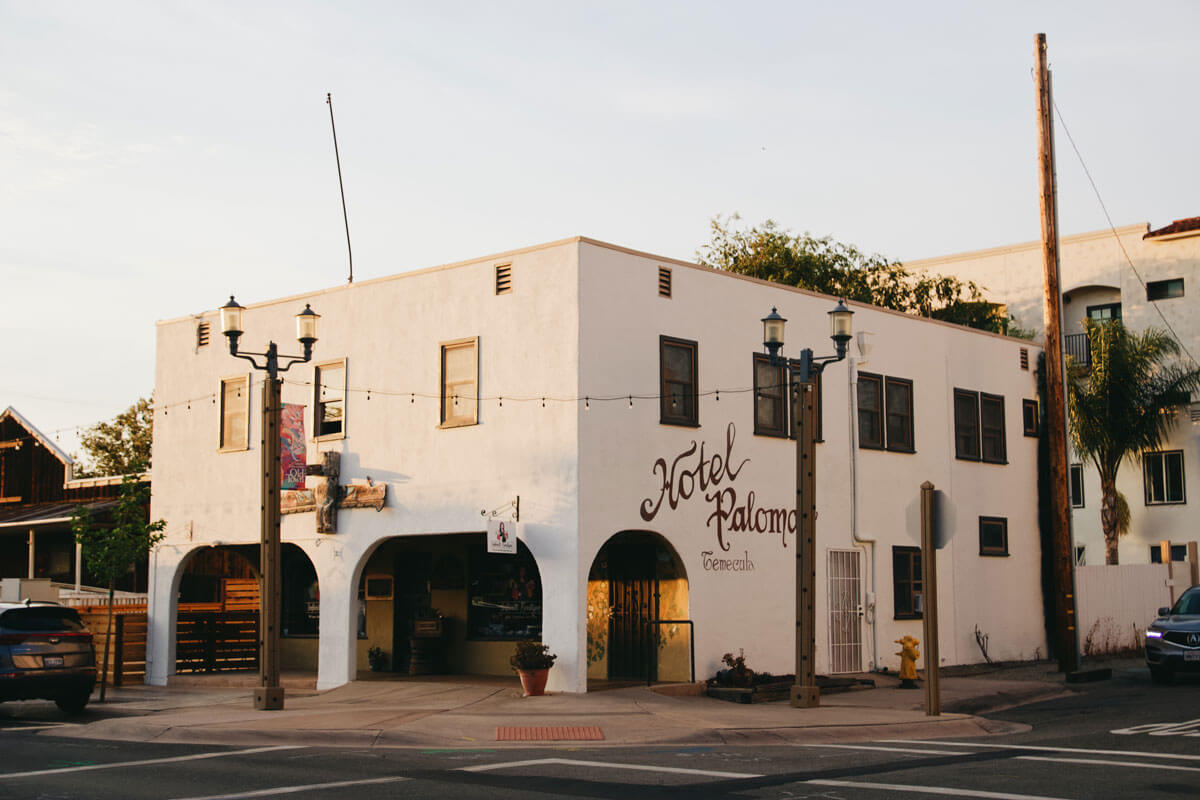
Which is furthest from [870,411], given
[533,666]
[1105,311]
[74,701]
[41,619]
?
[1105,311]

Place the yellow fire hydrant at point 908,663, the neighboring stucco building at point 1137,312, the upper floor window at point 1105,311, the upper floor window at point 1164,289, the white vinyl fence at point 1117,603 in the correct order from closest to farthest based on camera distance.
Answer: the yellow fire hydrant at point 908,663
the white vinyl fence at point 1117,603
the neighboring stucco building at point 1137,312
the upper floor window at point 1164,289
the upper floor window at point 1105,311

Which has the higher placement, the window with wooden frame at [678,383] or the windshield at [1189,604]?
the window with wooden frame at [678,383]

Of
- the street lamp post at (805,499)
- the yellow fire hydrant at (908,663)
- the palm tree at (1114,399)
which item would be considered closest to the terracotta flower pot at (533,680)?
the street lamp post at (805,499)

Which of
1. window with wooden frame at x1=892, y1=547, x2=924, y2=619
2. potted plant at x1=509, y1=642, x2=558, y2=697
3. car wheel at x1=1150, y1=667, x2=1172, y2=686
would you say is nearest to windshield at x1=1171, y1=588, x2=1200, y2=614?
car wheel at x1=1150, y1=667, x2=1172, y2=686

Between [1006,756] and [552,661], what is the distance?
7.62 m

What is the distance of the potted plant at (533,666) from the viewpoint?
64.0 feet

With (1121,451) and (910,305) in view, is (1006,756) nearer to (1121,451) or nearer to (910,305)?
(1121,451)

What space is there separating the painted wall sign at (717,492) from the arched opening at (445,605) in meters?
3.15

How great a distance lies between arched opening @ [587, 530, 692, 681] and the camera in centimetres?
2136

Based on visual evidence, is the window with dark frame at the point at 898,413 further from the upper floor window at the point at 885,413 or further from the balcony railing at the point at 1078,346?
the balcony railing at the point at 1078,346

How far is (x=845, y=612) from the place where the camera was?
79.8 ft

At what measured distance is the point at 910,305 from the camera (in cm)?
4375

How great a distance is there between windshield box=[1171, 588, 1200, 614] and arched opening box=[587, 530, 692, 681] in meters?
10.1

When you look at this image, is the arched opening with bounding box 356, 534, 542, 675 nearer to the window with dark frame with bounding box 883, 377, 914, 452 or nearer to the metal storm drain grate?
the metal storm drain grate
